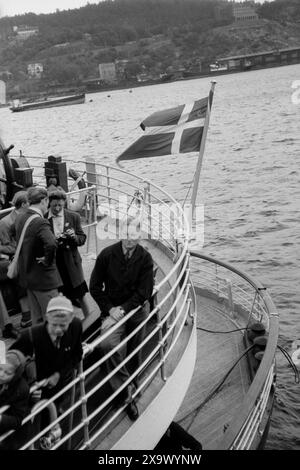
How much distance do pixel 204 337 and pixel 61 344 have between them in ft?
19.0

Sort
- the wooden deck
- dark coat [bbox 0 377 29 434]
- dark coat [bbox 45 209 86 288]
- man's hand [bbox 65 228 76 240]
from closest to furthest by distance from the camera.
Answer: dark coat [bbox 0 377 29 434] < man's hand [bbox 65 228 76 240] < dark coat [bbox 45 209 86 288] < the wooden deck

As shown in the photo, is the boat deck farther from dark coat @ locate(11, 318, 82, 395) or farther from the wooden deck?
dark coat @ locate(11, 318, 82, 395)

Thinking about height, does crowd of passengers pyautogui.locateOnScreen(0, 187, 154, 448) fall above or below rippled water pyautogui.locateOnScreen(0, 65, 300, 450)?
above

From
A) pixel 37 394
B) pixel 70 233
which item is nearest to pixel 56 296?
pixel 70 233

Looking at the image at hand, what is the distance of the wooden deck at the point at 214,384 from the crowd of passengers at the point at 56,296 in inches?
84.9

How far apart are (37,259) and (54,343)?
1.70 metres

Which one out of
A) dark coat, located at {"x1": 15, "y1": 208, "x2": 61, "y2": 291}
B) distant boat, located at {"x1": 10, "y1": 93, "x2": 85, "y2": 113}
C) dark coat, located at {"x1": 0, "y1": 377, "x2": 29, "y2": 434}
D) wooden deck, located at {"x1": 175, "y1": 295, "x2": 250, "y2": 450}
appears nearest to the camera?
dark coat, located at {"x1": 0, "y1": 377, "x2": 29, "y2": 434}

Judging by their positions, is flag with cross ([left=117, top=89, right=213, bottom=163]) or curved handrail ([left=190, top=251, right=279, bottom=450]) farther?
flag with cross ([left=117, top=89, right=213, bottom=163])

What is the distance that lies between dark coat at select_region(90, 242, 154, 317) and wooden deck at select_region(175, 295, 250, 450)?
2297 mm

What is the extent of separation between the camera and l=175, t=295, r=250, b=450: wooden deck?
824cm

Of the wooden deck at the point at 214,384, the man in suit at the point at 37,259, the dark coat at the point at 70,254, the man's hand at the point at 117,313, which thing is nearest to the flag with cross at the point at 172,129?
the wooden deck at the point at 214,384

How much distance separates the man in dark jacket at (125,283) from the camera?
6.32 metres

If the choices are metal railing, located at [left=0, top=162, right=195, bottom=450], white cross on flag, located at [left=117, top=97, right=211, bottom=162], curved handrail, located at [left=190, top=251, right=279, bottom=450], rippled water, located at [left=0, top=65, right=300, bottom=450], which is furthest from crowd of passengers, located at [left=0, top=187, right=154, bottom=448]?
A: rippled water, located at [left=0, top=65, right=300, bottom=450]

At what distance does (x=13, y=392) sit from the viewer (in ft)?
15.3
